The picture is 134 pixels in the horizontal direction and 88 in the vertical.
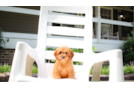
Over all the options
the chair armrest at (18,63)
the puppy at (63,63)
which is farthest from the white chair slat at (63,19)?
the chair armrest at (18,63)

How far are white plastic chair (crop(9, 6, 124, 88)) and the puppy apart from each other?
14cm

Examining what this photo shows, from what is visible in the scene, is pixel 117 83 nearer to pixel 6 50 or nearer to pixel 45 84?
pixel 45 84

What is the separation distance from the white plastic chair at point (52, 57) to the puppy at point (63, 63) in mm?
141

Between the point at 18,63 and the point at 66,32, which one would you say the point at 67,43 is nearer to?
the point at 66,32

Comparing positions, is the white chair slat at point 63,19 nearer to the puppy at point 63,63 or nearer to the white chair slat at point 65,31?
the white chair slat at point 65,31

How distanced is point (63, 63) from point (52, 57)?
0.39m

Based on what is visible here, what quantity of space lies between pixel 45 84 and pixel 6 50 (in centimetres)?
376

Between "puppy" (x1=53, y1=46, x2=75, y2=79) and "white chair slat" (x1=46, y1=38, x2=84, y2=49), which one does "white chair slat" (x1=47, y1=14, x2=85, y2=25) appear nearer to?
"white chair slat" (x1=46, y1=38, x2=84, y2=49)

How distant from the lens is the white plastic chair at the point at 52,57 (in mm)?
697

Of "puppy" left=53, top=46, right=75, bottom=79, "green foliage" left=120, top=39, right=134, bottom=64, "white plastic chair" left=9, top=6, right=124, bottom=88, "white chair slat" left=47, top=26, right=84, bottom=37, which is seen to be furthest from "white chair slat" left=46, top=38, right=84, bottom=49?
"green foliage" left=120, top=39, right=134, bottom=64

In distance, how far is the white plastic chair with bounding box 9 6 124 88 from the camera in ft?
2.29

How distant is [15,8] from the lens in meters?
4.53

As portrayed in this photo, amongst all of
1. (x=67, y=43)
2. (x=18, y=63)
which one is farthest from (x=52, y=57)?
(x=18, y=63)

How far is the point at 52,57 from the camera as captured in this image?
5.02 feet
